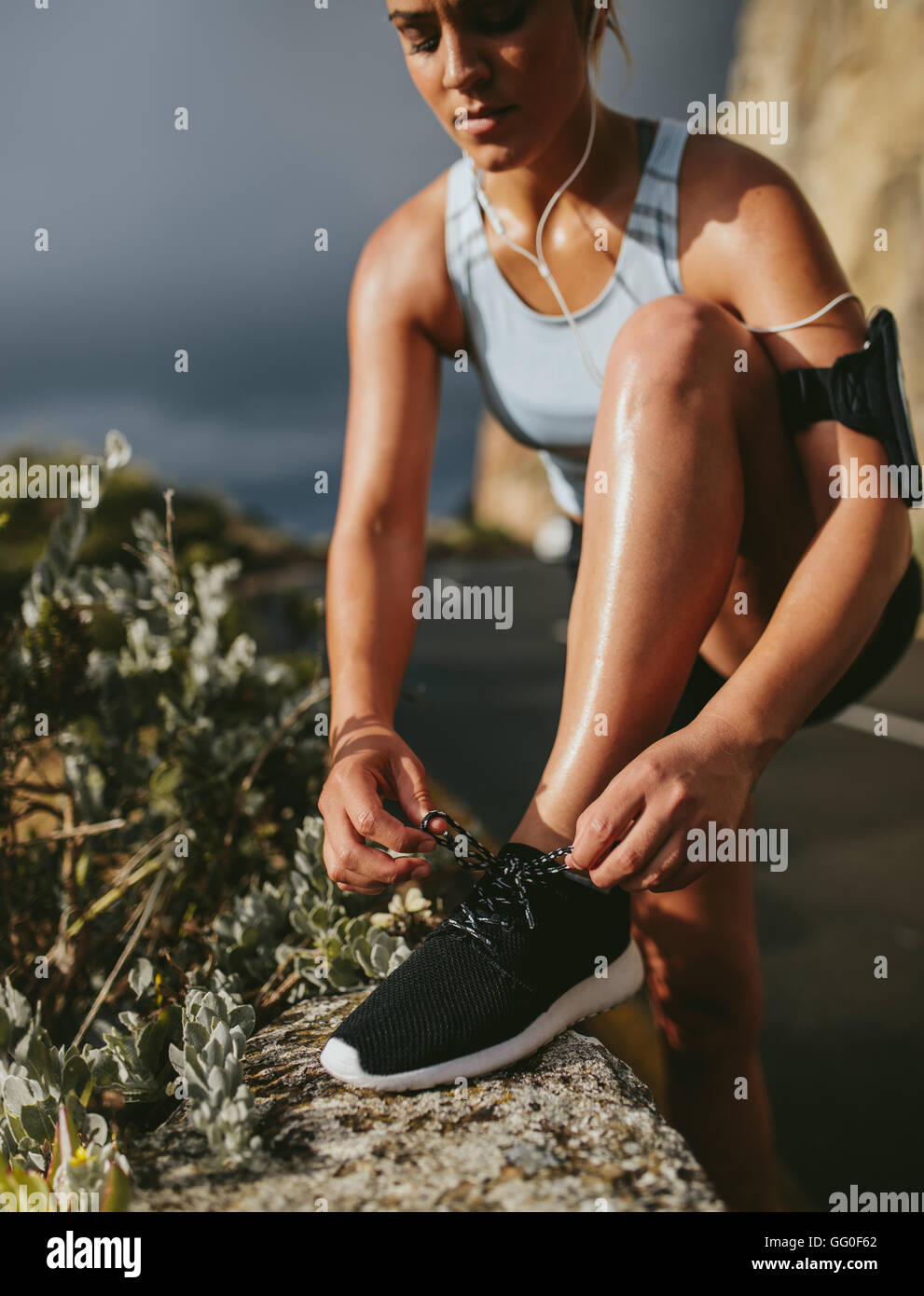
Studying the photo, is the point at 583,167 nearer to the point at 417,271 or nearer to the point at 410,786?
the point at 417,271

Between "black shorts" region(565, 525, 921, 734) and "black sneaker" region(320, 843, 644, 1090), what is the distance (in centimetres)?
45

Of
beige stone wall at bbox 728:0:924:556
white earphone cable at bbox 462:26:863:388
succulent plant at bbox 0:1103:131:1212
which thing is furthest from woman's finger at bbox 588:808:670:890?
beige stone wall at bbox 728:0:924:556

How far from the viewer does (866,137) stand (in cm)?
1576

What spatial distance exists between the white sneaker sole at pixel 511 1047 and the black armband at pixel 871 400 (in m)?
0.76

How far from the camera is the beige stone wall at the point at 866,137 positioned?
1425 centimetres

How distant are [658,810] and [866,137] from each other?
1812 cm

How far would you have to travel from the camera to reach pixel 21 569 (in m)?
3.95

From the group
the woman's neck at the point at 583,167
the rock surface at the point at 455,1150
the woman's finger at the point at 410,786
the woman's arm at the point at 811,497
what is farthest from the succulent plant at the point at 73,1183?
the woman's neck at the point at 583,167

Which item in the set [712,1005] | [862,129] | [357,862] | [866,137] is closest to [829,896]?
[712,1005]

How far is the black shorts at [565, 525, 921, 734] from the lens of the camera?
1544 millimetres
